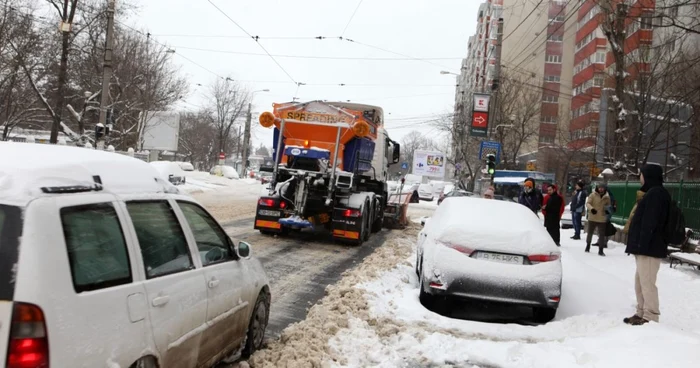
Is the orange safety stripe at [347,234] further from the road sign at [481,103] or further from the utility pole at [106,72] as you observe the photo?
the road sign at [481,103]

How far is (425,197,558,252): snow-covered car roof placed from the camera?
22.8 ft

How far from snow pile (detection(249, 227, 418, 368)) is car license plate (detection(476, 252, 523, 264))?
155 cm

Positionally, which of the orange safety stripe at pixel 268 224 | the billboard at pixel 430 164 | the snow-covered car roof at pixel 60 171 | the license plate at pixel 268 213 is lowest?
the orange safety stripe at pixel 268 224

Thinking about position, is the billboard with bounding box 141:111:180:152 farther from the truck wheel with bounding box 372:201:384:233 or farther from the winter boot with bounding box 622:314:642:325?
the winter boot with bounding box 622:314:642:325

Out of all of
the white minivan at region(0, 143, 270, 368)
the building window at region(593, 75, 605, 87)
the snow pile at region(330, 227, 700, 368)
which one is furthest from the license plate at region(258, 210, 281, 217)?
the building window at region(593, 75, 605, 87)

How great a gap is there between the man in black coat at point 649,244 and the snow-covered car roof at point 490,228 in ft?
3.15

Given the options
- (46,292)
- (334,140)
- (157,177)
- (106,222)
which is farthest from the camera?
(334,140)

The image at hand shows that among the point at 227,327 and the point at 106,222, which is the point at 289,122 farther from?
the point at 106,222

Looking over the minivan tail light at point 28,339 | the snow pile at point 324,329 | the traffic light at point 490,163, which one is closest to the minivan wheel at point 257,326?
the snow pile at point 324,329

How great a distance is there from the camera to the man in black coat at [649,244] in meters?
6.34

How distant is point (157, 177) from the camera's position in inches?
153

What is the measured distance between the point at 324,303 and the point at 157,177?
3.43m

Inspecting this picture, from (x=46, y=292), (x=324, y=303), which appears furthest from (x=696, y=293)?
(x=46, y=292)

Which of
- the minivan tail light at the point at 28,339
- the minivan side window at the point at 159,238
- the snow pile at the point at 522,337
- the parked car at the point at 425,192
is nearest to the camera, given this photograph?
the minivan tail light at the point at 28,339
